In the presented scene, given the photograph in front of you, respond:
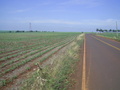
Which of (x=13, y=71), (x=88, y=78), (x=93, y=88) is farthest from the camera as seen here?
(x=13, y=71)

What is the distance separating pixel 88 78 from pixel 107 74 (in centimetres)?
113

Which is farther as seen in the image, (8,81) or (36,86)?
(8,81)

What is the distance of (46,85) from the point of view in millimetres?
5031

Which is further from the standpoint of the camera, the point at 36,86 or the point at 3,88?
the point at 3,88

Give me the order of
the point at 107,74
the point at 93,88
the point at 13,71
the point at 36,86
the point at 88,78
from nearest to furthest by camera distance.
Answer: the point at 93,88 < the point at 36,86 < the point at 88,78 < the point at 107,74 < the point at 13,71

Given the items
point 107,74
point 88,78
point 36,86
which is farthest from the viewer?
point 107,74

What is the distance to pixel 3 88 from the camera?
587cm

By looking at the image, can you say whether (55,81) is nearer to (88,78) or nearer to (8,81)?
(88,78)

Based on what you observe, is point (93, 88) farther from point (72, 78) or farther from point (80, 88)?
point (72, 78)

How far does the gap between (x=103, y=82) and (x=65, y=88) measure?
5.47 ft

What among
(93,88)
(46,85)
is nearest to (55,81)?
(46,85)

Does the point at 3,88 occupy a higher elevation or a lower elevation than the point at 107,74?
lower

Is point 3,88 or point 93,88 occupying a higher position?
point 93,88

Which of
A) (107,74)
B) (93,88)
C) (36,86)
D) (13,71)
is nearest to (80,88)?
(93,88)
